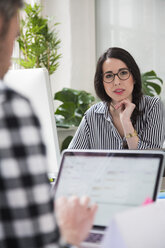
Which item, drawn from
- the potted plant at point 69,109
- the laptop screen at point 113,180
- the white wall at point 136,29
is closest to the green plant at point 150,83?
the white wall at point 136,29

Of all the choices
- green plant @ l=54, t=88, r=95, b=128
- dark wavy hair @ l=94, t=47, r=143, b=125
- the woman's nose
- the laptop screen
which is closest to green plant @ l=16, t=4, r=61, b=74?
green plant @ l=54, t=88, r=95, b=128

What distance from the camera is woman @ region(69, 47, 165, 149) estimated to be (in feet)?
6.95

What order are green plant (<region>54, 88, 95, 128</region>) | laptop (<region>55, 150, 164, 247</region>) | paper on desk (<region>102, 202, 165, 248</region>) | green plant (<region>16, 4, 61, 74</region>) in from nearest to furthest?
paper on desk (<region>102, 202, 165, 248</region>) → laptop (<region>55, 150, 164, 247</region>) → green plant (<region>54, 88, 95, 128</region>) → green plant (<region>16, 4, 61, 74</region>)

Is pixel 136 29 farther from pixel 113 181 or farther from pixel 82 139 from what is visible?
pixel 113 181

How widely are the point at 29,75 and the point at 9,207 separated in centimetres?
93

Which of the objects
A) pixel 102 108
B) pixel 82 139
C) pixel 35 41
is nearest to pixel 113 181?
pixel 82 139

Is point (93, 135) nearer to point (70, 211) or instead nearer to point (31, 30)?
point (70, 211)

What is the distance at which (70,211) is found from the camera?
2.28 feet

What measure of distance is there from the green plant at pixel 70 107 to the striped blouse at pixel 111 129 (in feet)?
6.33

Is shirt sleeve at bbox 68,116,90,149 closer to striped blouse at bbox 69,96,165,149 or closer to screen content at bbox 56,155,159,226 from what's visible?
striped blouse at bbox 69,96,165,149

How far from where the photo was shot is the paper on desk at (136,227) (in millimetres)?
661

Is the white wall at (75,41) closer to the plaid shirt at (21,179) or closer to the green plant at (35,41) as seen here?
the green plant at (35,41)

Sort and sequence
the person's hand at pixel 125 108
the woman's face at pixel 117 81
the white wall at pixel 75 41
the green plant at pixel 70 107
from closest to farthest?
the person's hand at pixel 125 108 → the woman's face at pixel 117 81 → the green plant at pixel 70 107 → the white wall at pixel 75 41

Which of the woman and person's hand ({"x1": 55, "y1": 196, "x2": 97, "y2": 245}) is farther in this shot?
the woman
